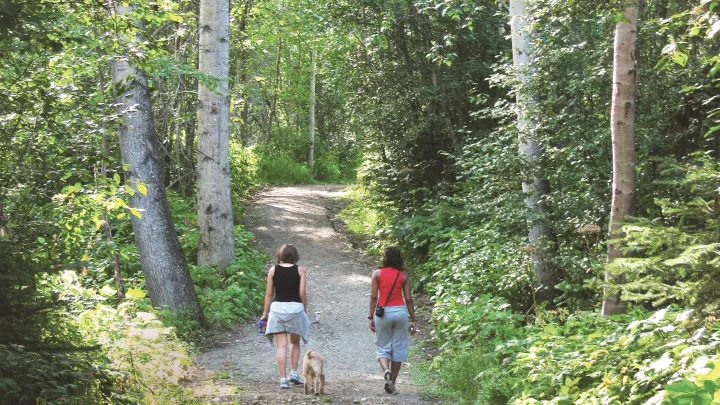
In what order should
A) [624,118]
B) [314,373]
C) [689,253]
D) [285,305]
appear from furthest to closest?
[285,305]
[314,373]
[624,118]
[689,253]

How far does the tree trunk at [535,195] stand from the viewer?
10141 millimetres

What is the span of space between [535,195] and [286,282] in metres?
4.39

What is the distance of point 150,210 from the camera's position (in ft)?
35.8

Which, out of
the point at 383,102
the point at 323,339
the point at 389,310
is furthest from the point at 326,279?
the point at 389,310

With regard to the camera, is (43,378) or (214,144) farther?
(214,144)

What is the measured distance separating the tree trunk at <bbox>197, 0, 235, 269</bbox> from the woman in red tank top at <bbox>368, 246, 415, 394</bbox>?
629cm

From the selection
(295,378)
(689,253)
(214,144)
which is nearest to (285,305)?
(295,378)

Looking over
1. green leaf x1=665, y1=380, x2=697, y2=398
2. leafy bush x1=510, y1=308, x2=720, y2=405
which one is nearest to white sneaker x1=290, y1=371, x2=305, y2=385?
leafy bush x1=510, y1=308, x2=720, y2=405

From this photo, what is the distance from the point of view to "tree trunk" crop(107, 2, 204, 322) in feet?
34.6

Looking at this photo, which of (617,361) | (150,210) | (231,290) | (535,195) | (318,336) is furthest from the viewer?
→ (231,290)

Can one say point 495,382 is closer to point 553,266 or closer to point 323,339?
point 553,266

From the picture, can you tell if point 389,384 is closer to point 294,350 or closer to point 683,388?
point 294,350

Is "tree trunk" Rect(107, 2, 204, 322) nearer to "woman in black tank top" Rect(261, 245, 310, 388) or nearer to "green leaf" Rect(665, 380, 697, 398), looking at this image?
"woman in black tank top" Rect(261, 245, 310, 388)

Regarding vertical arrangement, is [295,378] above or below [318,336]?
above
